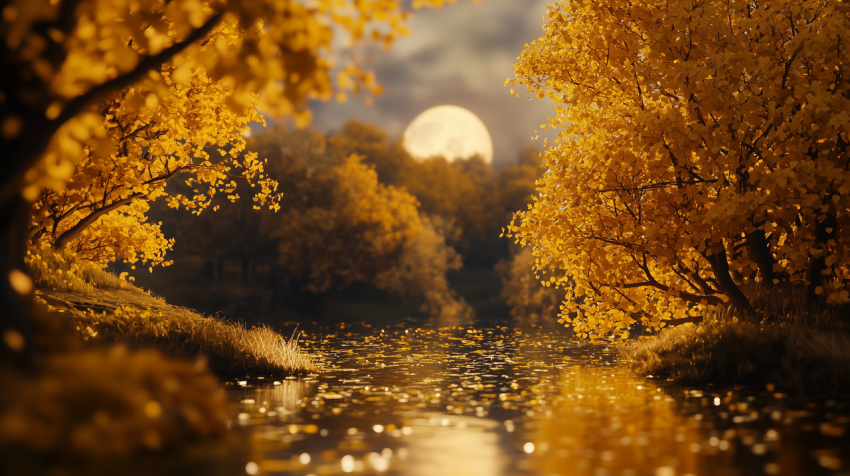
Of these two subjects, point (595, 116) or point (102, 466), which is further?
point (595, 116)

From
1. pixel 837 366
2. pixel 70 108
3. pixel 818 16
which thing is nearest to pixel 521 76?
pixel 818 16

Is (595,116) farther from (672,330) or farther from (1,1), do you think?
(1,1)

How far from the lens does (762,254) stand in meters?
18.5

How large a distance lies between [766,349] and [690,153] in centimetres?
461

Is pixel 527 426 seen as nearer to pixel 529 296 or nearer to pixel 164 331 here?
pixel 164 331

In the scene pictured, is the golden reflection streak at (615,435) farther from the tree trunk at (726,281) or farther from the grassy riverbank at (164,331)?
the grassy riverbank at (164,331)

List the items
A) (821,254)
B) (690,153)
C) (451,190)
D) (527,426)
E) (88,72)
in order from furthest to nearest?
(451,190), (690,153), (821,254), (527,426), (88,72)

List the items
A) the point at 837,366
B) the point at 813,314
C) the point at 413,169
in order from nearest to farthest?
the point at 837,366 → the point at 813,314 → the point at 413,169

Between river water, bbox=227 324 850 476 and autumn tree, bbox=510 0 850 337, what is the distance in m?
3.05

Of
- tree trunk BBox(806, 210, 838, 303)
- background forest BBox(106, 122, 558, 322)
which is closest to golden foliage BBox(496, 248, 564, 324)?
background forest BBox(106, 122, 558, 322)

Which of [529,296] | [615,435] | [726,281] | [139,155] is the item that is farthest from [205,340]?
[529,296]

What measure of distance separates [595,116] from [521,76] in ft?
8.01

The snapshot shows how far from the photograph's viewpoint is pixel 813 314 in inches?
685

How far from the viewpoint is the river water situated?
8781 millimetres
